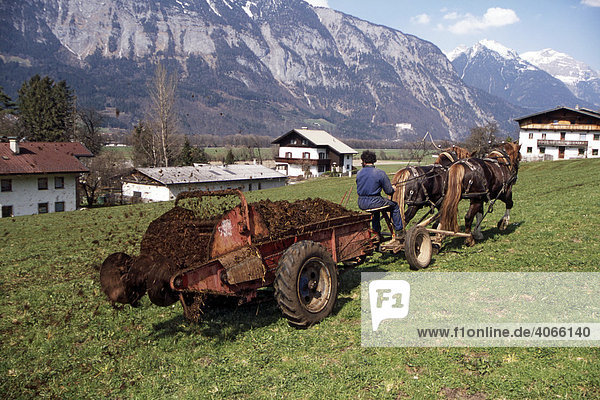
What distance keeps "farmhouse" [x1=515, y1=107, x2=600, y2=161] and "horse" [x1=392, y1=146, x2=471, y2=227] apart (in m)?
68.8

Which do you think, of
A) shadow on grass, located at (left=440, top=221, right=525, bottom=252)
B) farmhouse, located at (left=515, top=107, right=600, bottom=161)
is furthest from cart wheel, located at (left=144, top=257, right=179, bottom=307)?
farmhouse, located at (left=515, top=107, right=600, bottom=161)

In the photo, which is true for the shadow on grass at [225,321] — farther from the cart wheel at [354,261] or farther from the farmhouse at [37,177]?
the farmhouse at [37,177]

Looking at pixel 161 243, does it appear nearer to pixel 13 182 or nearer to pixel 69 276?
pixel 69 276

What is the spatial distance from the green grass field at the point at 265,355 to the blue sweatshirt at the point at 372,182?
1.92 m

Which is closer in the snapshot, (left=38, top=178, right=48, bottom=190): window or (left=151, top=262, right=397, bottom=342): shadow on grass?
(left=151, top=262, right=397, bottom=342): shadow on grass

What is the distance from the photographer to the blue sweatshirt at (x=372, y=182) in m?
9.21

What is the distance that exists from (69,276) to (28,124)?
81653 millimetres

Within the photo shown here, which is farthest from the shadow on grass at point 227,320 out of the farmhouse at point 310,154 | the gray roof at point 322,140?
the gray roof at point 322,140

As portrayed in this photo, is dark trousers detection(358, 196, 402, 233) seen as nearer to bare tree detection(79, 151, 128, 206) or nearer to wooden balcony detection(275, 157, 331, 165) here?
bare tree detection(79, 151, 128, 206)

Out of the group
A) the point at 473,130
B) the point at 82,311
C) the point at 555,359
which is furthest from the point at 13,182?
the point at 473,130

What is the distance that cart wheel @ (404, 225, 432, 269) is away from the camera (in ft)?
30.2

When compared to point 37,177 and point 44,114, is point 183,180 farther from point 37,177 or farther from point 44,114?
point 44,114

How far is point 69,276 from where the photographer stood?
1301 cm

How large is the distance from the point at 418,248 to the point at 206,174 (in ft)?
194
